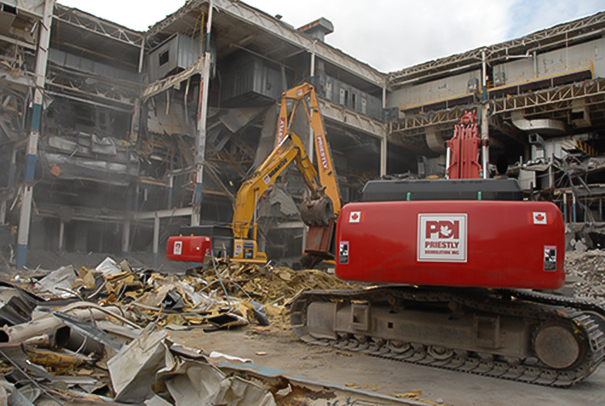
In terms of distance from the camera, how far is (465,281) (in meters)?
4.29

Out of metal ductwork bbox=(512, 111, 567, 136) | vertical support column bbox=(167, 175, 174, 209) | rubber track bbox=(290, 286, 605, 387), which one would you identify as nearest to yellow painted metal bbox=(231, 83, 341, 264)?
rubber track bbox=(290, 286, 605, 387)

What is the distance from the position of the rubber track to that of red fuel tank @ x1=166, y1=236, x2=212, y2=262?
577cm

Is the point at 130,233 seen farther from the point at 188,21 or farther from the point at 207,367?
the point at 207,367

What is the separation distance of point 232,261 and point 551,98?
2125 centimetres

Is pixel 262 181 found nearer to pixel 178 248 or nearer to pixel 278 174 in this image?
pixel 278 174

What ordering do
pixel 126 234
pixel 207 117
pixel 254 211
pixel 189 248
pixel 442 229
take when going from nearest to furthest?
pixel 442 229 < pixel 189 248 < pixel 254 211 < pixel 126 234 < pixel 207 117

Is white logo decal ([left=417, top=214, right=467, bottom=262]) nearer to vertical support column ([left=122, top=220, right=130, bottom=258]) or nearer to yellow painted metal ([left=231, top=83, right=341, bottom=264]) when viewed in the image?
yellow painted metal ([left=231, top=83, right=341, bottom=264])

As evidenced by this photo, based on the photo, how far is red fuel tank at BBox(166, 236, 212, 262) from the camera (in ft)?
36.6

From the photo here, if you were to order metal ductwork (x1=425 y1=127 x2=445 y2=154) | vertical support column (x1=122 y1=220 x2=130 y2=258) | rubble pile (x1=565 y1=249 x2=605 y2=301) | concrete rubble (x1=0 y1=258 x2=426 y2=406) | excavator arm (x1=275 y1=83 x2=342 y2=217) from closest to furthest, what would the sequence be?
concrete rubble (x1=0 y1=258 x2=426 y2=406), rubble pile (x1=565 y1=249 x2=605 y2=301), excavator arm (x1=275 y1=83 x2=342 y2=217), vertical support column (x1=122 y1=220 x2=130 y2=258), metal ductwork (x1=425 y1=127 x2=445 y2=154)

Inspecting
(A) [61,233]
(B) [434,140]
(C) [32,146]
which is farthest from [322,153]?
(B) [434,140]

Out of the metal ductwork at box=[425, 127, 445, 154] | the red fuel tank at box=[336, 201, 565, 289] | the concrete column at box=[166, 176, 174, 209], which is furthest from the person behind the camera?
the metal ductwork at box=[425, 127, 445, 154]

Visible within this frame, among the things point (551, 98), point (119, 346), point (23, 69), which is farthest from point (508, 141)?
point (119, 346)

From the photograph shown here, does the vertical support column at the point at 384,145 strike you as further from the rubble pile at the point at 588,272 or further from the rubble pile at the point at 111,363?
the rubble pile at the point at 111,363

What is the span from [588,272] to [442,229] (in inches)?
440
